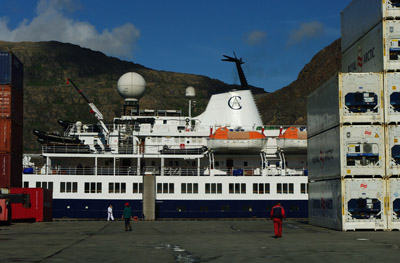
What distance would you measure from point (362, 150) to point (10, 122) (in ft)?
83.2

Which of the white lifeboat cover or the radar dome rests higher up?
the radar dome

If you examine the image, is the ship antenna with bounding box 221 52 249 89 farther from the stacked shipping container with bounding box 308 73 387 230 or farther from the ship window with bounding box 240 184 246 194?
the stacked shipping container with bounding box 308 73 387 230

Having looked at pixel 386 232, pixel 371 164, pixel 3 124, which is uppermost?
pixel 3 124

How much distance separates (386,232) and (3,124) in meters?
27.5

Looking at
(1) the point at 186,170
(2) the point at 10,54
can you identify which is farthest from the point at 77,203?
(2) the point at 10,54

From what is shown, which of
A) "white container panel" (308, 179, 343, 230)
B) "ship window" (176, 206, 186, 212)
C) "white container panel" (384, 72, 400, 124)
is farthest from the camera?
"ship window" (176, 206, 186, 212)

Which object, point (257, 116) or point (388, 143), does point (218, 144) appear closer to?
point (257, 116)

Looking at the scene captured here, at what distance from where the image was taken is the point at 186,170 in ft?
185

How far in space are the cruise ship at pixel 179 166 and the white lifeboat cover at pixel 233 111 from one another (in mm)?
102

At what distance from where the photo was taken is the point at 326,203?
3300 cm

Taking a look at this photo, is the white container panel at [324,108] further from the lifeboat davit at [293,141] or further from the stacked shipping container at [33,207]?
the stacked shipping container at [33,207]

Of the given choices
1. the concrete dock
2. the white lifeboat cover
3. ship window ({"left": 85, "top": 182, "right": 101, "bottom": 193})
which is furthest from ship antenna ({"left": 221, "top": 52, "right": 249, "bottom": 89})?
the concrete dock

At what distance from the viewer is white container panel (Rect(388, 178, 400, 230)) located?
95.9ft

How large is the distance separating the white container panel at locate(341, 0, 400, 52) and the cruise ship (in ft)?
61.6
